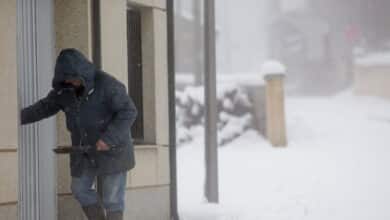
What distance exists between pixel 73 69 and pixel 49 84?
47.8 inches

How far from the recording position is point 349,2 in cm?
4191

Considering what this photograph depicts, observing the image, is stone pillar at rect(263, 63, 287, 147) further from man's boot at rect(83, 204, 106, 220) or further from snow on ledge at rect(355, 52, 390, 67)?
snow on ledge at rect(355, 52, 390, 67)

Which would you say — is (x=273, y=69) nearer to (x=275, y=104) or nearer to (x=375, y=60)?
(x=275, y=104)

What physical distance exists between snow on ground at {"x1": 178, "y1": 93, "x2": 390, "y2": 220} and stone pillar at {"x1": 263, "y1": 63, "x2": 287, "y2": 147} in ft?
0.92

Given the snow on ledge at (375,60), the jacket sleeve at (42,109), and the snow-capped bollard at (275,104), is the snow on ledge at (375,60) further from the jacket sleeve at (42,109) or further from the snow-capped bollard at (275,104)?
the jacket sleeve at (42,109)

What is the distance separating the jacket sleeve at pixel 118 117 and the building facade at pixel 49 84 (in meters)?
0.77

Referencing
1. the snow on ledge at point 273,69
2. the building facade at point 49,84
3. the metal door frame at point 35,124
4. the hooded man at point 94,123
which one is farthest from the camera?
the snow on ledge at point 273,69

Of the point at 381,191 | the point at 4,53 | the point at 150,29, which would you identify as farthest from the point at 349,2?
the point at 4,53

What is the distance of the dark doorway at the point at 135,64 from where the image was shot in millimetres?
8609

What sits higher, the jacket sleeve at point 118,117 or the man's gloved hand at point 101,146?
the jacket sleeve at point 118,117

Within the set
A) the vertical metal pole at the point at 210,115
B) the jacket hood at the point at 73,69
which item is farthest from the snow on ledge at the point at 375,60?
the jacket hood at the point at 73,69

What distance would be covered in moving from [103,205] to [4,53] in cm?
140

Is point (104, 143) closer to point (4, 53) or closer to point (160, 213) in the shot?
point (4, 53)

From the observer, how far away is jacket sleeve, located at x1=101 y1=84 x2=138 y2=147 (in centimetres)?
592
